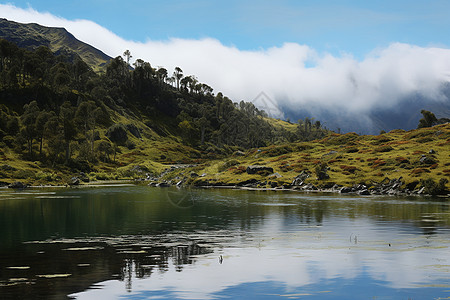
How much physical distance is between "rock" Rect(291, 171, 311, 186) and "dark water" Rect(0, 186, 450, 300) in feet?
198

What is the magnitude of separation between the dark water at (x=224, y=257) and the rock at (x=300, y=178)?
60474 millimetres

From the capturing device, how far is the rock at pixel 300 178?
110 meters

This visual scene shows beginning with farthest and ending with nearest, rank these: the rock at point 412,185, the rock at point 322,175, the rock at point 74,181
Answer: the rock at point 74,181 < the rock at point 322,175 < the rock at point 412,185

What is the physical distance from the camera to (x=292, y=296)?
16734 mm

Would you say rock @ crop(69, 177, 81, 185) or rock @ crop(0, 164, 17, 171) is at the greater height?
rock @ crop(0, 164, 17, 171)

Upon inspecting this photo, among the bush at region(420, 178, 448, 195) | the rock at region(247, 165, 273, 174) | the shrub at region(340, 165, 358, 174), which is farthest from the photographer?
the rock at region(247, 165, 273, 174)

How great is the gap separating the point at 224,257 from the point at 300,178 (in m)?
89.5

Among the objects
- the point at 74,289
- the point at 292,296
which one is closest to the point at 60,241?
the point at 74,289

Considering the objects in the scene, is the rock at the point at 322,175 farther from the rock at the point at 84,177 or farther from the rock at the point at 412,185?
the rock at the point at 84,177

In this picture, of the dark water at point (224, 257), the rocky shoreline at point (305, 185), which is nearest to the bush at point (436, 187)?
the rocky shoreline at point (305, 185)

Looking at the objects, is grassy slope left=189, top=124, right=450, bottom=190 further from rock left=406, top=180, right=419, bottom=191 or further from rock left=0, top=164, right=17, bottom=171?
rock left=0, top=164, right=17, bottom=171

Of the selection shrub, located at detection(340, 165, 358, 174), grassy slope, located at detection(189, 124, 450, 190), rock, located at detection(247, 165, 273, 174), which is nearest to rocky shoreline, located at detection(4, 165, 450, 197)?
rock, located at detection(247, 165, 273, 174)

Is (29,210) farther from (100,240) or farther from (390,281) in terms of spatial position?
(390,281)

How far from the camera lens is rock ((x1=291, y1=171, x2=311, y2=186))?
361ft
